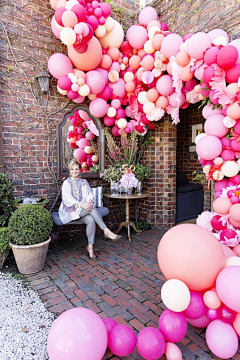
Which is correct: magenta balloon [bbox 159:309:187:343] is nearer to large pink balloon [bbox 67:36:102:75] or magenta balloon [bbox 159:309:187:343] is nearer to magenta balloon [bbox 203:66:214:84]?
magenta balloon [bbox 203:66:214:84]

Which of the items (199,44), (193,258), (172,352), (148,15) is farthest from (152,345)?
(148,15)

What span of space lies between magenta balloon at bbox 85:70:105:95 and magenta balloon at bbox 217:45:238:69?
1658mm

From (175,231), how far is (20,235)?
1833 mm

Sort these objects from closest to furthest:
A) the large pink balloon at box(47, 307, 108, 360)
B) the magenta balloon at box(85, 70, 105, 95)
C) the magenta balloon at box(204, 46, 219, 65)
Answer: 1. the large pink balloon at box(47, 307, 108, 360)
2. the magenta balloon at box(204, 46, 219, 65)
3. the magenta balloon at box(85, 70, 105, 95)

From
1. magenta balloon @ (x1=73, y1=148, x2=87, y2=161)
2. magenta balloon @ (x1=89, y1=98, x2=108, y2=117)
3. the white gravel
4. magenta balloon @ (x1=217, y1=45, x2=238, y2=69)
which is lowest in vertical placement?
the white gravel

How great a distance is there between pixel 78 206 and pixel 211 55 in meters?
2.40

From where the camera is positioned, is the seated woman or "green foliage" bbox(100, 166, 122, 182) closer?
the seated woman

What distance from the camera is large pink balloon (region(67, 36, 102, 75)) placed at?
3.31m

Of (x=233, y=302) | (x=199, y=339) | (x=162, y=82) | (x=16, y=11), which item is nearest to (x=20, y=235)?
(x=199, y=339)

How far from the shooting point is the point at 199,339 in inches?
74.5

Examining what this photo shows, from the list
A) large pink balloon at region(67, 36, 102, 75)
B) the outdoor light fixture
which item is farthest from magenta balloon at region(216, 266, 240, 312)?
the outdoor light fixture

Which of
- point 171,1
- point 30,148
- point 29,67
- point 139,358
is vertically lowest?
point 139,358

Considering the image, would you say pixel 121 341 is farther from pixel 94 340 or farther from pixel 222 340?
pixel 222 340

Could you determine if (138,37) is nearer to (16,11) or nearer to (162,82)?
(162,82)
